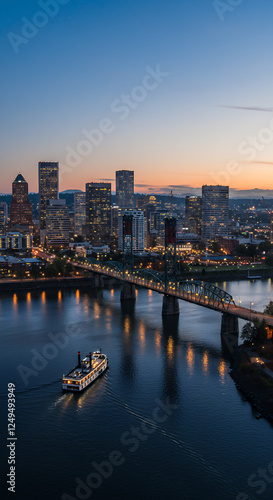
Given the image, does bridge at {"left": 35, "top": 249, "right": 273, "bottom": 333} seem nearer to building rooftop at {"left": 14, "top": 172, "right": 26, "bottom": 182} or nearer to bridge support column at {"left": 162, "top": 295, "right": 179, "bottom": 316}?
bridge support column at {"left": 162, "top": 295, "right": 179, "bottom": 316}

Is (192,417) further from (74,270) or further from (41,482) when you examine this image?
(74,270)

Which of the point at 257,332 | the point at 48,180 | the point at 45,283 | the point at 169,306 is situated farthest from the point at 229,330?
the point at 48,180

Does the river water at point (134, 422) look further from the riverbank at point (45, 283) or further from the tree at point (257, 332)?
the riverbank at point (45, 283)

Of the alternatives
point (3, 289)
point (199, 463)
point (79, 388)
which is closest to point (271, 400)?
point (199, 463)

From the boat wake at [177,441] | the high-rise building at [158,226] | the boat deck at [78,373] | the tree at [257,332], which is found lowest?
the boat wake at [177,441]

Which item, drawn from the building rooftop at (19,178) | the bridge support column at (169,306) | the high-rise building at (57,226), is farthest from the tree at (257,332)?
the building rooftop at (19,178)

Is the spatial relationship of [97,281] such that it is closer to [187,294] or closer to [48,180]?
[187,294]

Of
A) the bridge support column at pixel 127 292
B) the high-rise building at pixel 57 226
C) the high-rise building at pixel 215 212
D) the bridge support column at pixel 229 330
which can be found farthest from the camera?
the high-rise building at pixel 215 212
